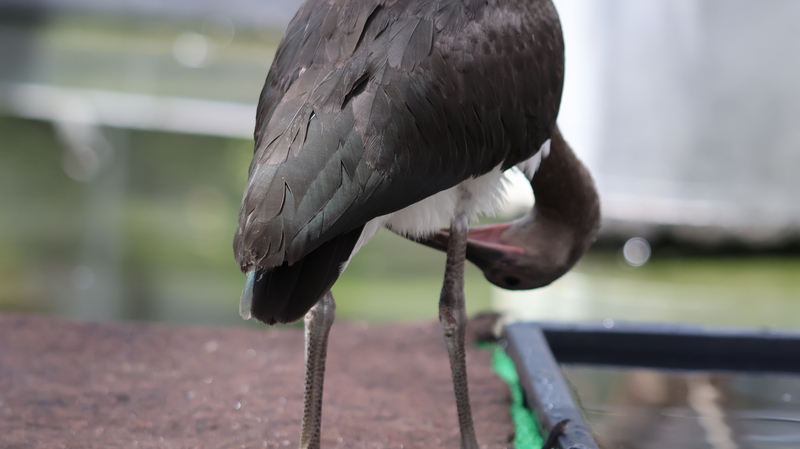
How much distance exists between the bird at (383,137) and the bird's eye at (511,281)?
0.43 meters

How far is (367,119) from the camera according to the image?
2107 millimetres

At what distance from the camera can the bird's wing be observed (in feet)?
6.62

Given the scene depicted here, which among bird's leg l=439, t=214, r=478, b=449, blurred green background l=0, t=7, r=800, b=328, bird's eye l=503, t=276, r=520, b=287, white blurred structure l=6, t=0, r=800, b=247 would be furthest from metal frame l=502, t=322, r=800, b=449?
white blurred structure l=6, t=0, r=800, b=247

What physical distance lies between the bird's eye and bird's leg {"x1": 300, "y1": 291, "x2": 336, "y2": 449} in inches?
34.7

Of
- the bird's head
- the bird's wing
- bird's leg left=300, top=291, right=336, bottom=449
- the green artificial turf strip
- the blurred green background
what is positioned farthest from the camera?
the blurred green background

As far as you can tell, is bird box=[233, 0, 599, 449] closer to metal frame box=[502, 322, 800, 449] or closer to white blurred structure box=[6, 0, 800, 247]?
metal frame box=[502, 322, 800, 449]

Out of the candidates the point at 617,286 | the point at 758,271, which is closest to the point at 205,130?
the point at 617,286

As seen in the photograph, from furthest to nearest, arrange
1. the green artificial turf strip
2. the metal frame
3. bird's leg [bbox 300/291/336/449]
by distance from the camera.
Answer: the metal frame < the green artificial turf strip < bird's leg [bbox 300/291/336/449]

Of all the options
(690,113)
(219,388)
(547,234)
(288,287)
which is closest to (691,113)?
(690,113)

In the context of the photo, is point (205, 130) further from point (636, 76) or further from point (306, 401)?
point (306, 401)

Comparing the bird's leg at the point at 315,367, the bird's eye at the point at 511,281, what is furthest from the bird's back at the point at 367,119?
the bird's eye at the point at 511,281

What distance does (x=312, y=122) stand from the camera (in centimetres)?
211

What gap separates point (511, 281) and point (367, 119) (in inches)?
53.4

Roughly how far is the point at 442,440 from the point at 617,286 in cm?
372
